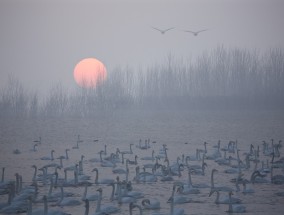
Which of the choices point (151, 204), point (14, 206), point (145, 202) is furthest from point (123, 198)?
point (14, 206)

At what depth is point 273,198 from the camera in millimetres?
11438

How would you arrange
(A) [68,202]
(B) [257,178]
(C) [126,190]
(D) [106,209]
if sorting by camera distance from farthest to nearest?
(B) [257,178]
(C) [126,190]
(A) [68,202]
(D) [106,209]

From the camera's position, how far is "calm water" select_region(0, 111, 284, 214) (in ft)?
37.6

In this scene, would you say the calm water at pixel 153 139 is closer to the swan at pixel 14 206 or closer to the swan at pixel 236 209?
the swan at pixel 236 209

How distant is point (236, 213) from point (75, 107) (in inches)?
1156

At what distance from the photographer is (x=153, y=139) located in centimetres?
2741

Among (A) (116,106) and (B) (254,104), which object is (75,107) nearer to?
(A) (116,106)

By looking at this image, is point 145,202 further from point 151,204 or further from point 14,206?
point 14,206

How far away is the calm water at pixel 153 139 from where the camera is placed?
1146cm

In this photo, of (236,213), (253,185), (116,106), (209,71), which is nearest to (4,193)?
(236,213)

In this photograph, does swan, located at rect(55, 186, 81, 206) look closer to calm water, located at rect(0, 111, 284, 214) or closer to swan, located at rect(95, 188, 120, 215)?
calm water, located at rect(0, 111, 284, 214)

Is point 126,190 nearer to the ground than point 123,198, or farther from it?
farther from it

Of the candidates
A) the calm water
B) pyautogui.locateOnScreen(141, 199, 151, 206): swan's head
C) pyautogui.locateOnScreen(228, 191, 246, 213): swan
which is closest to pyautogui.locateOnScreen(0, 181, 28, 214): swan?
the calm water

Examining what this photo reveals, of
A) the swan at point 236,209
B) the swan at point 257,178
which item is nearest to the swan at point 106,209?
the swan at point 236,209
